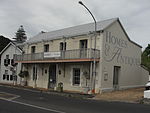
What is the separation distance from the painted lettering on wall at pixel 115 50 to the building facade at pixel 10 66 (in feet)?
45.1

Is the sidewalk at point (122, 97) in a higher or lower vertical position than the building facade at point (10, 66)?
lower

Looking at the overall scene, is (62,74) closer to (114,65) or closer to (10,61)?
(114,65)

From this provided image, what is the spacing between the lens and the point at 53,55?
22938 millimetres

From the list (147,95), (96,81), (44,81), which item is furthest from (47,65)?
(147,95)

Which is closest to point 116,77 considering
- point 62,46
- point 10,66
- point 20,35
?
point 62,46

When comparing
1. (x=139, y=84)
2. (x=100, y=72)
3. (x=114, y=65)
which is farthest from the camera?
(x=139, y=84)

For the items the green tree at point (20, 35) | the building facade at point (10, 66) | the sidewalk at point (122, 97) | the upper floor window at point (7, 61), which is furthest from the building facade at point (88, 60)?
the green tree at point (20, 35)

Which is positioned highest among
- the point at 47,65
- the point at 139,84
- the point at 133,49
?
the point at 133,49

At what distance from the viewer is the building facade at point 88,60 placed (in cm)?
2045

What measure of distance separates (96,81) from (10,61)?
56.4 feet

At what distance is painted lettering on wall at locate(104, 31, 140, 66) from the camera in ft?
70.0

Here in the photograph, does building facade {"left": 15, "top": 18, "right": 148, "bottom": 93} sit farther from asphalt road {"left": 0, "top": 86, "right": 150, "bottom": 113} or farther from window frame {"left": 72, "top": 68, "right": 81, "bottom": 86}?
asphalt road {"left": 0, "top": 86, "right": 150, "bottom": 113}

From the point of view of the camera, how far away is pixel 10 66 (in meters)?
32.7

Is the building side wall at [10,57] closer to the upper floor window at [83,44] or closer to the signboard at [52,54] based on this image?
the signboard at [52,54]
